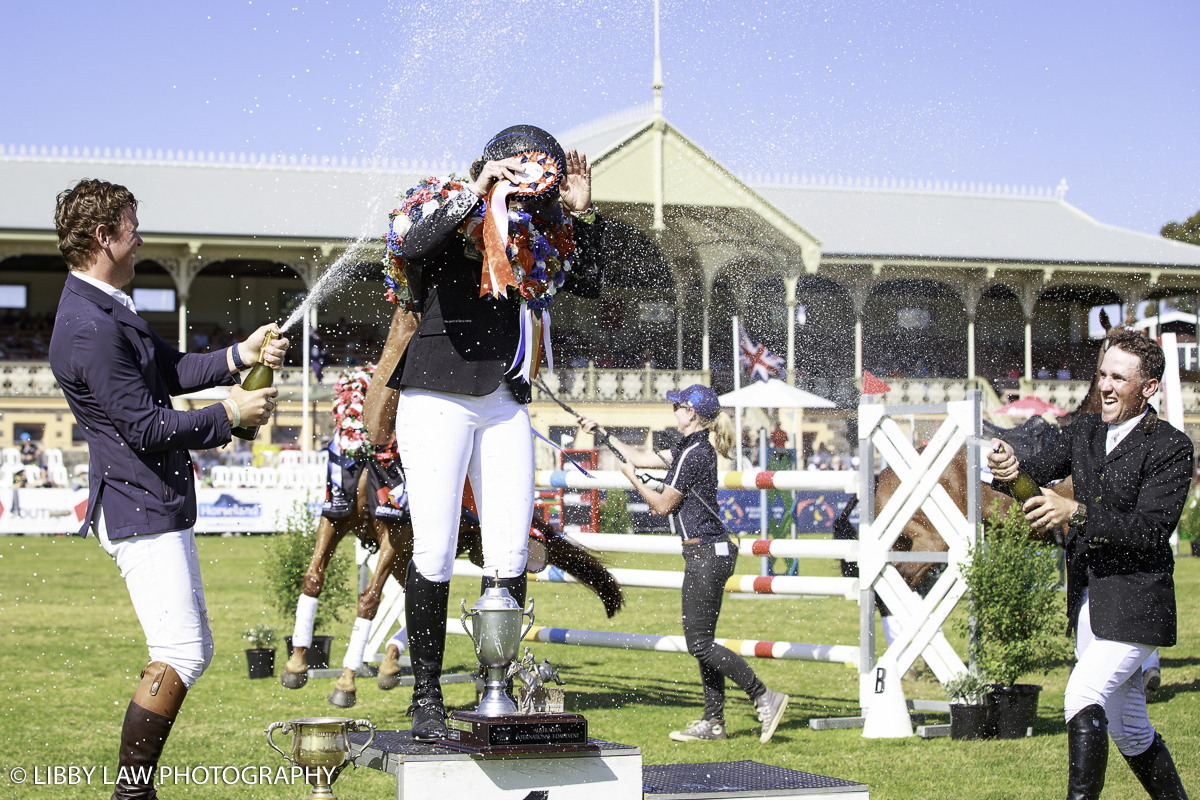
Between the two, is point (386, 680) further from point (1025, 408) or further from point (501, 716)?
point (1025, 408)

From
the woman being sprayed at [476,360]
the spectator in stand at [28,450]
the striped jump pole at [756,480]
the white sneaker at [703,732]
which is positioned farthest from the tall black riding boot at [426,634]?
the spectator in stand at [28,450]

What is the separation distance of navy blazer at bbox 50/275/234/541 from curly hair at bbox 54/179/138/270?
10 cm

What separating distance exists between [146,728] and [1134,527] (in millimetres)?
3215

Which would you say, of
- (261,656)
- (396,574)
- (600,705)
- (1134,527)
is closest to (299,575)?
(261,656)

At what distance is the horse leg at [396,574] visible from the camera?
776cm

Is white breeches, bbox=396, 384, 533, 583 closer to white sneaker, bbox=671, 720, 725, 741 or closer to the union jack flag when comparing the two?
white sneaker, bbox=671, 720, 725, 741

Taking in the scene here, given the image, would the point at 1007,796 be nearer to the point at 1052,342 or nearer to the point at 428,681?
the point at 428,681

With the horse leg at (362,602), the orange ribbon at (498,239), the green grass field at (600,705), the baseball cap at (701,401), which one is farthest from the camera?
the horse leg at (362,602)

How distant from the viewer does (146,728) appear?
140 inches

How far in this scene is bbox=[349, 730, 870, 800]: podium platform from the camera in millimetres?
3451

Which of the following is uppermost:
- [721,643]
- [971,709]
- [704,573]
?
[704,573]

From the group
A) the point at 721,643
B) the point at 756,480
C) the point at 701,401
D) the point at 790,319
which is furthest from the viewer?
the point at 790,319

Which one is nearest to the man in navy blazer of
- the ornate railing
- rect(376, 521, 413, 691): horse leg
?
rect(376, 521, 413, 691): horse leg

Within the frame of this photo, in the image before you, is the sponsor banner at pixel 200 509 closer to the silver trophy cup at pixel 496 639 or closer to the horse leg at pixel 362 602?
the horse leg at pixel 362 602
